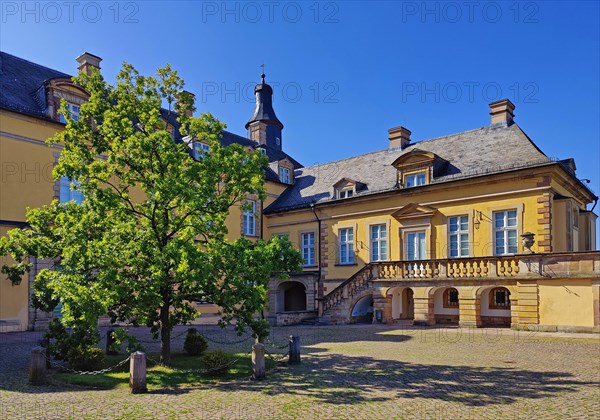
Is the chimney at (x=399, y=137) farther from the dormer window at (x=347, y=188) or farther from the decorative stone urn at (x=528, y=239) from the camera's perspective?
the decorative stone urn at (x=528, y=239)

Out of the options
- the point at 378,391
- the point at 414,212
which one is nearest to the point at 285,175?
the point at 414,212

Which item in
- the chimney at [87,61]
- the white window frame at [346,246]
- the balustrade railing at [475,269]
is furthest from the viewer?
the white window frame at [346,246]

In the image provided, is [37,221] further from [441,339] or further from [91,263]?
[441,339]

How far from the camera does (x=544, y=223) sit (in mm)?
21078

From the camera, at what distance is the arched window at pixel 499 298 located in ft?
73.4

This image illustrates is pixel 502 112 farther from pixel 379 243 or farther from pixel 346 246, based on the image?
pixel 346 246

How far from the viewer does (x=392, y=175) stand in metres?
27.4

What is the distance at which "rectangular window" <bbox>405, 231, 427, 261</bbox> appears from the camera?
2514 centimetres

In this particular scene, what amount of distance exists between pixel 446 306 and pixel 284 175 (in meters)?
14.3

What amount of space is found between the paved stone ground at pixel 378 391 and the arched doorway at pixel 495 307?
22.0 ft

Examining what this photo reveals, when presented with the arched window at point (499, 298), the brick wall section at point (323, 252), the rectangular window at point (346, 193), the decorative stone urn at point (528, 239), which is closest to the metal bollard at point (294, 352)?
the decorative stone urn at point (528, 239)

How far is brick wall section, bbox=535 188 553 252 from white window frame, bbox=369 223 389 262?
7469mm

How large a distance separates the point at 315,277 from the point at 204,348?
49.6 ft

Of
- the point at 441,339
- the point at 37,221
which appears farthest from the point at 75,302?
the point at 441,339
